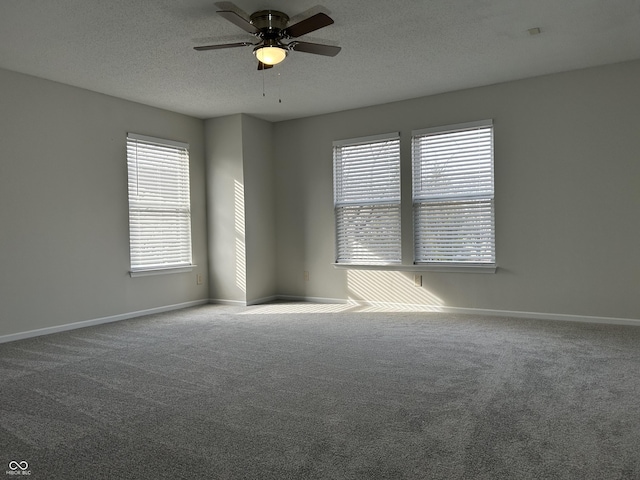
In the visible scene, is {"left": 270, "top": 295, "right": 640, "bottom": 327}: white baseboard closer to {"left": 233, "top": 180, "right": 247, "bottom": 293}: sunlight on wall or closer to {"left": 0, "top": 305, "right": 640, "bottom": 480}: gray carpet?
{"left": 0, "top": 305, "right": 640, "bottom": 480}: gray carpet

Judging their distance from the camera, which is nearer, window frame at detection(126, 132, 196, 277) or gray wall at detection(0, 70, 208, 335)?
gray wall at detection(0, 70, 208, 335)

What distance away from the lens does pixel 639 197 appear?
4.45 meters

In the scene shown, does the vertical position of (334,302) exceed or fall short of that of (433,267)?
it falls short

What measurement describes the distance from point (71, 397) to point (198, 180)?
3.91 m

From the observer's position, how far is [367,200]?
5984 mm

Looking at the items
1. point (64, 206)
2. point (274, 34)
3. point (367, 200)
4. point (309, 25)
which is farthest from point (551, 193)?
point (64, 206)

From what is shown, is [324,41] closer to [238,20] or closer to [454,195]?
[238,20]

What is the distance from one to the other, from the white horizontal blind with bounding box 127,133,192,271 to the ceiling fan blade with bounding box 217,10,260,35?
2792 mm

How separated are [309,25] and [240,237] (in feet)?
11.6

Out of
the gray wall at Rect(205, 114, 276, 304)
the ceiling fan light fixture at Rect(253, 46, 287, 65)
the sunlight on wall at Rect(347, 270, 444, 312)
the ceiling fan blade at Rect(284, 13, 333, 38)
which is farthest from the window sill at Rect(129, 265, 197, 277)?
the ceiling fan blade at Rect(284, 13, 333, 38)

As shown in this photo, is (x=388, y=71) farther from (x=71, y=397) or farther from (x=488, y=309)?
(x=71, y=397)

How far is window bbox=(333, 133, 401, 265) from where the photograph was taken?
19.1 ft

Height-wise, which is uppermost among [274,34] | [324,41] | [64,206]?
[324,41]

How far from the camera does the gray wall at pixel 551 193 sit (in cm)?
453
